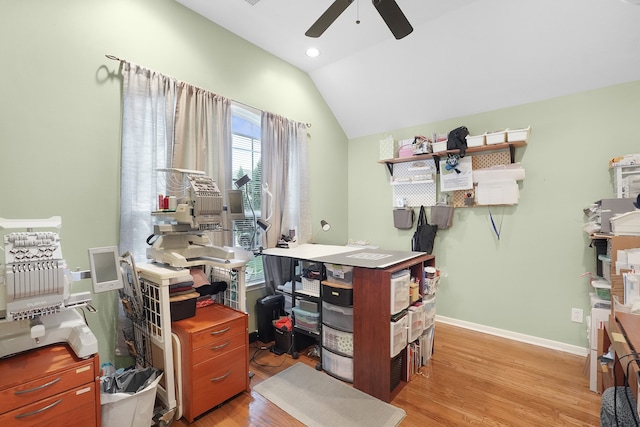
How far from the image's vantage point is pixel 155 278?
1.76 meters

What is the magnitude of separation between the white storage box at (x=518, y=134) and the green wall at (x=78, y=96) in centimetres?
293

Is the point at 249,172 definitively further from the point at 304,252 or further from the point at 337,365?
the point at 337,365

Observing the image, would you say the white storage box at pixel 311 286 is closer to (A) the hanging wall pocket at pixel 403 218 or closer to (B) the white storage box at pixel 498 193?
(A) the hanging wall pocket at pixel 403 218

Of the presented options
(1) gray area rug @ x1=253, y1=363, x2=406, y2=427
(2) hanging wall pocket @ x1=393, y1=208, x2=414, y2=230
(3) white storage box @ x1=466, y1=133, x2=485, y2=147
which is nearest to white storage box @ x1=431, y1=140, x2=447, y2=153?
(3) white storage box @ x1=466, y1=133, x2=485, y2=147

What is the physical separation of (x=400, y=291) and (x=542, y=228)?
6.09 feet

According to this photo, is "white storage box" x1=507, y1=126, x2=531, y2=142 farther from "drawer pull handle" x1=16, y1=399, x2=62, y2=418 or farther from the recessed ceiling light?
"drawer pull handle" x1=16, y1=399, x2=62, y2=418

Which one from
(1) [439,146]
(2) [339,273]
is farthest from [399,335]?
(1) [439,146]

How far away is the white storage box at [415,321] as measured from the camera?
2253 mm

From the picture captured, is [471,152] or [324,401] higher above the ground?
[471,152]

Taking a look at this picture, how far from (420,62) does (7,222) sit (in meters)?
3.44

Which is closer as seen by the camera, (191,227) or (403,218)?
(191,227)

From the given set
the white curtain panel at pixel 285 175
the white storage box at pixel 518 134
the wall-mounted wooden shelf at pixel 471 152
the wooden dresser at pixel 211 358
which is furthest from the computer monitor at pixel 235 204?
the white storage box at pixel 518 134

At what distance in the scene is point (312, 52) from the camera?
10.5 feet

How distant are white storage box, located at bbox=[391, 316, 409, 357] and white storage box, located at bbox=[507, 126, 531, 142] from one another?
2.09 m
